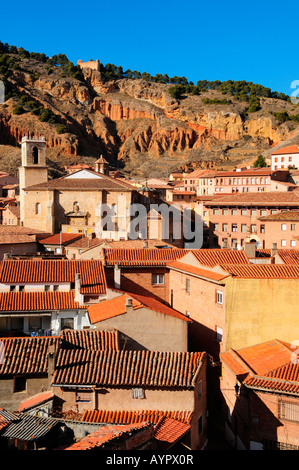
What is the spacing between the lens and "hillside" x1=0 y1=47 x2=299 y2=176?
366 ft

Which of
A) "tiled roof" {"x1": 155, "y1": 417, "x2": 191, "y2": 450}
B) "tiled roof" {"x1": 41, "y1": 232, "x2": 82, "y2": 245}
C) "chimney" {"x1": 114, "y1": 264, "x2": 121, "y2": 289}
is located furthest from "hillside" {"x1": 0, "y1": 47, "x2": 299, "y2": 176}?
"tiled roof" {"x1": 155, "y1": 417, "x2": 191, "y2": 450}

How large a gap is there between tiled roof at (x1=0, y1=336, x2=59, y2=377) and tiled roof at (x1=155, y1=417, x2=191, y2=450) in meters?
3.93

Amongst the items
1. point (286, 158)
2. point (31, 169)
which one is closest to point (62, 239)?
point (31, 169)

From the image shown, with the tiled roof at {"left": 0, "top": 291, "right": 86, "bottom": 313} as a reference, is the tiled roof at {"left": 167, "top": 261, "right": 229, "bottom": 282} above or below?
above

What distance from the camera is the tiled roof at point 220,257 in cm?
2250

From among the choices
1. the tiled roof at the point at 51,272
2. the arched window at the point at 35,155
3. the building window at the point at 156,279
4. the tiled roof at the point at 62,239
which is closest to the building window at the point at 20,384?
the tiled roof at the point at 51,272

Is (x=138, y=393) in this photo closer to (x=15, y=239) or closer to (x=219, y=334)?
(x=219, y=334)

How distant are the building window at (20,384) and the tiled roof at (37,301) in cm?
603

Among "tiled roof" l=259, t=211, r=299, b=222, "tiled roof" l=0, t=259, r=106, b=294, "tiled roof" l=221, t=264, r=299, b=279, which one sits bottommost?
"tiled roof" l=0, t=259, r=106, b=294

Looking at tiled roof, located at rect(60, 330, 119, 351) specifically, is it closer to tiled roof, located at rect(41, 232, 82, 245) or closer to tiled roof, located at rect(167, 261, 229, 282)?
tiled roof, located at rect(167, 261, 229, 282)

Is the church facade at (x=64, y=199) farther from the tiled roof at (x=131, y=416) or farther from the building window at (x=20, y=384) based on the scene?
the tiled roof at (x=131, y=416)

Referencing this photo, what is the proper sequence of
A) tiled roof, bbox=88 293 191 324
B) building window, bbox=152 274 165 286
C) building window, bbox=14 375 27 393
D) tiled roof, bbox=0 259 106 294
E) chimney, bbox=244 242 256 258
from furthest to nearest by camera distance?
chimney, bbox=244 242 256 258, building window, bbox=152 274 165 286, tiled roof, bbox=0 259 106 294, tiled roof, bbox=88 293 191 324, building window, bbox=14 375 27 393
